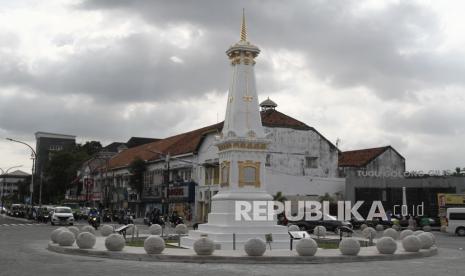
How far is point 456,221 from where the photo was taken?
135ft

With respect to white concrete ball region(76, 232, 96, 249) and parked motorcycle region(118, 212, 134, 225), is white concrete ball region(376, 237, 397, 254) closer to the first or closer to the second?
white concrete ball region(76, 232, 96, 249)

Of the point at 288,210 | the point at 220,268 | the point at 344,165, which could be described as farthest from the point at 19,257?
the point at 344,165

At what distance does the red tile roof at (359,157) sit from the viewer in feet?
211

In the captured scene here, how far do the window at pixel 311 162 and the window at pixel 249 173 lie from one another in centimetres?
3406

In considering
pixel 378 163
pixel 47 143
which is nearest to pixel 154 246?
pixel 378 163

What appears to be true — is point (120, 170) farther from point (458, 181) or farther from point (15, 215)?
point (458, 181)

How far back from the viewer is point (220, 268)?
17766mm

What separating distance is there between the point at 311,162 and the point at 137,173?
24303 millimetres

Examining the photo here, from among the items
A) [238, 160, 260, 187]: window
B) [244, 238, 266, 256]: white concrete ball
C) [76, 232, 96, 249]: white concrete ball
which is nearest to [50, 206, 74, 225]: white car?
[238, 160, 260, 187]: window

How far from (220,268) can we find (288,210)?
30445mm

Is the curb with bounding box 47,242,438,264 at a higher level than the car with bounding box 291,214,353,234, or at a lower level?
lower

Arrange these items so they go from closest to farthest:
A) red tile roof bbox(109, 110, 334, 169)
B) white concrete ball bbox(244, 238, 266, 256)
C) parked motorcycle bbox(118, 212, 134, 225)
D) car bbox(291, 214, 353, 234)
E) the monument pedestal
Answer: white concrete ball bbox(244, 238, 266, 256)
the monument pedestal
car bbox(291, 214, 353, 234)
parked motorcycle bbox(118, 212, 134, 225)
red tile roof bbox(109, 110, 334, 169)

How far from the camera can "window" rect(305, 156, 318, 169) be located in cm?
5950

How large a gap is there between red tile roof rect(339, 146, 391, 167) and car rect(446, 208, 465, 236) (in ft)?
73.8
